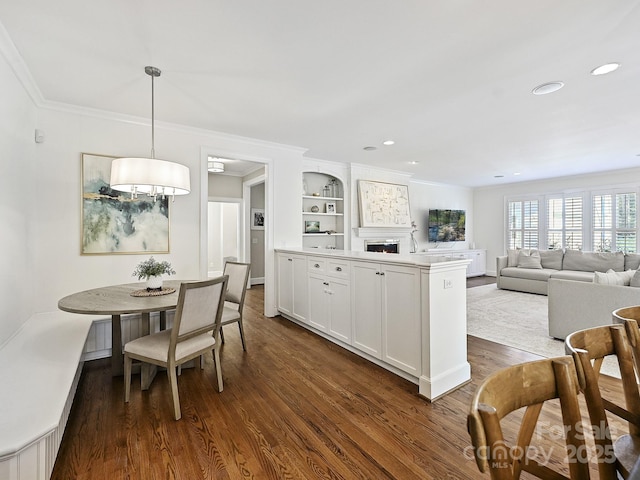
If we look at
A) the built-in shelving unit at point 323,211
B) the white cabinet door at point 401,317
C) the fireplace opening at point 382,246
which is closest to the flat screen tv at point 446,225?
the fireplace opening at point 382,246

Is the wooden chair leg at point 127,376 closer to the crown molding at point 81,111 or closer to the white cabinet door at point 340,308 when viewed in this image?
the white cabinet door at point 340,308

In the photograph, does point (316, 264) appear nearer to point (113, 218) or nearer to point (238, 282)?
point (238, 282)

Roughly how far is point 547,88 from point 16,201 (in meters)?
4.71

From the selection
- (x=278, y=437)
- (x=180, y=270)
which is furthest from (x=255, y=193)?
(x=278, y=437)

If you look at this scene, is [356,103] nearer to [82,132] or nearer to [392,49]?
[392,49]

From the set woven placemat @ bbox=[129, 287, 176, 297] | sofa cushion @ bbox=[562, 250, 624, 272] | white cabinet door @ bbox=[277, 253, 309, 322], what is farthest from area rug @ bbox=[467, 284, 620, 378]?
woven placemat @ bbox=[129, 287, 176, 297]

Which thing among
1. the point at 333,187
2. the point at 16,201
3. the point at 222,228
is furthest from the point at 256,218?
the point at 16,201

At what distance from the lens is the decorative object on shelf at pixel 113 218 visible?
10.5ft

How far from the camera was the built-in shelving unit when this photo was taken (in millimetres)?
5695

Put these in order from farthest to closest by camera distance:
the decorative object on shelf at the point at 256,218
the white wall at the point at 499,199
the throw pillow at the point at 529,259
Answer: the decorative object on shelf at the point at 256,218, the white wall at the point at 499,199, the throw pillow at the point at 529,259

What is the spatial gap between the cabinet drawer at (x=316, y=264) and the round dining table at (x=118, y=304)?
154 cm

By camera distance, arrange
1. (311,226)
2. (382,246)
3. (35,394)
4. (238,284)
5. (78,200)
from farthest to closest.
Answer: (382,246), (311,226), (238,284), (78,200), (35,394)

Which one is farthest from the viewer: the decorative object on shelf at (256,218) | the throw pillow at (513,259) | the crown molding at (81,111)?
the decorative object on shelf at (256,218)

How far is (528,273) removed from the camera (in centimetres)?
609
